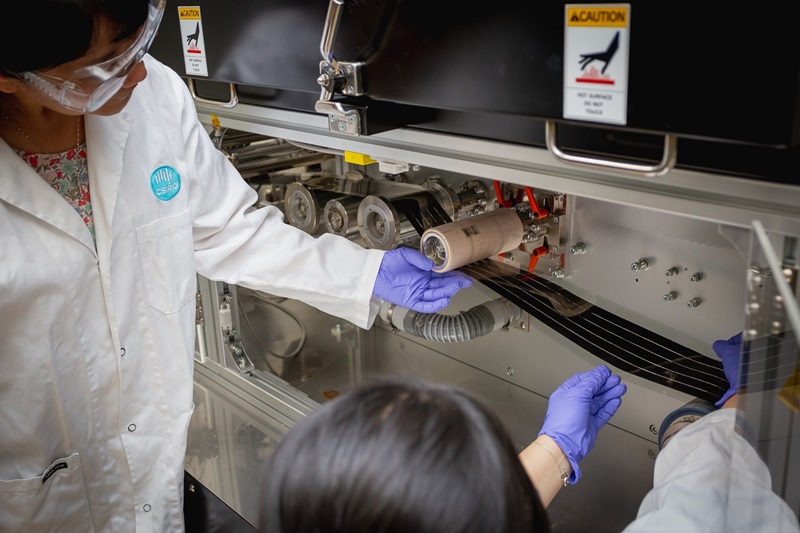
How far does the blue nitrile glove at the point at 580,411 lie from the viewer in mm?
1278

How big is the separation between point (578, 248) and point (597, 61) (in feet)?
2.49

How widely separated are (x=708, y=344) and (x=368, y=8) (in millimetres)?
901

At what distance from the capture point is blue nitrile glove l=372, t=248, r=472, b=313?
1561 millimetres

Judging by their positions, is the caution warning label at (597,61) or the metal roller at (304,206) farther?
the metal roller at (304,206)

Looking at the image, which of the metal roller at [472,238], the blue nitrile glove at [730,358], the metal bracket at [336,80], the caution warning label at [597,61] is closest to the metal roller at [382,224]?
the metal roller at [472,238]

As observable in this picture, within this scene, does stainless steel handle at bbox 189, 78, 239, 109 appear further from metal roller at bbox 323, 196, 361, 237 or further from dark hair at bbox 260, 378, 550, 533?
dark hair at bbox 260, 378, 550, 533

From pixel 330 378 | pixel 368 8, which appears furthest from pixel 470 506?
pixel 330 378

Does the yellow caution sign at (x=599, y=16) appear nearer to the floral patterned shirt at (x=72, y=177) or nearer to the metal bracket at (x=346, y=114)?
the metal bracket at (x=346, y=114)

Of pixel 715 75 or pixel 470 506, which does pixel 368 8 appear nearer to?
pixel 715 75

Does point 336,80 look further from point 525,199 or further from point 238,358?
point 238,358

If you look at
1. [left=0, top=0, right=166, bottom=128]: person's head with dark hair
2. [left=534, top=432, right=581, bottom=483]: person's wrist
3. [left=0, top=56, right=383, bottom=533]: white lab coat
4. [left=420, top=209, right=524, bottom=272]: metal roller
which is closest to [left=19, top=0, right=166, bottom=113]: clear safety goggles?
[left=0, top=0, right=166, bottom=128]: person's head with dark hair

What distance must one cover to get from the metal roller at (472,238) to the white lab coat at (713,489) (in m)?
0.52

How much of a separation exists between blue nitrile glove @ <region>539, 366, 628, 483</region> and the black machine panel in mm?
503

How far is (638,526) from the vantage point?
101 centimetres
